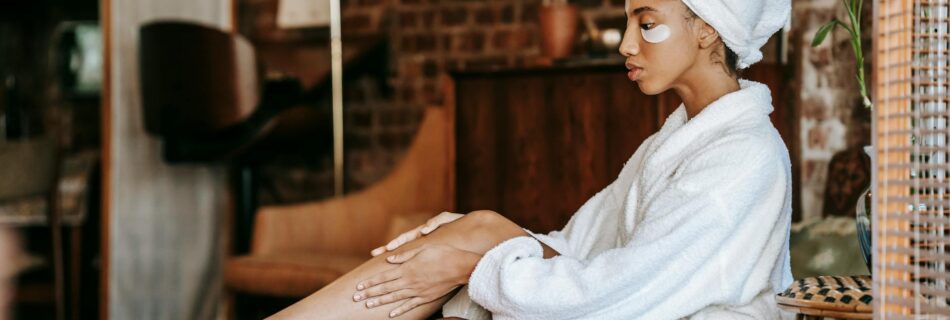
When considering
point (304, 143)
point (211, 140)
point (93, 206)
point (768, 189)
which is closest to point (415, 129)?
point (304, 143)

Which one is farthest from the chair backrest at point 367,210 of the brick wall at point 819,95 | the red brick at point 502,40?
the brick wall at point 819,95

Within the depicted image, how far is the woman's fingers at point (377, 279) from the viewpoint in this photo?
1844mm

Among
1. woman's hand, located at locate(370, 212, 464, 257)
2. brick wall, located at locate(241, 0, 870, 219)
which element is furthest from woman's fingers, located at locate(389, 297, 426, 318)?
brick wall, located at locate(241, 0, 870, 219)

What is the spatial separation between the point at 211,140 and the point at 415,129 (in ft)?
2.63

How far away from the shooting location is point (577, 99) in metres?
3.15

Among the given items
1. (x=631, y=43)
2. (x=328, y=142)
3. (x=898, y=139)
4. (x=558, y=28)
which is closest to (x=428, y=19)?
(x=328, y=142)

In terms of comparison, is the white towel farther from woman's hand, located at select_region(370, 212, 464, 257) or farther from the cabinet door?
the cabinet door

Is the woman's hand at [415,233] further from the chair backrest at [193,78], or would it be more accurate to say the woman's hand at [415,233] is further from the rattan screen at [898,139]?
the chair backrest at [193,78]

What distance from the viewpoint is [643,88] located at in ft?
6.16

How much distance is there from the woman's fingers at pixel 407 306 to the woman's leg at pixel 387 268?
10 mm

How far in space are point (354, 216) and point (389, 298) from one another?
1.86 m

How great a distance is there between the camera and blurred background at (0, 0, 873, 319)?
311cm

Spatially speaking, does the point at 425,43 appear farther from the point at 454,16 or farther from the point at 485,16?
the point at 485,16

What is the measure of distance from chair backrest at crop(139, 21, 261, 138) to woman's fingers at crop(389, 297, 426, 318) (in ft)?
7.56
